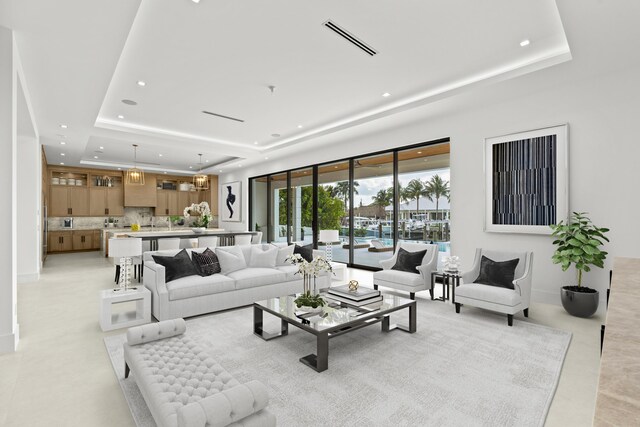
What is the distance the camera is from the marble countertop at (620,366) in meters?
0.52

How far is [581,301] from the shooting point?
407cm

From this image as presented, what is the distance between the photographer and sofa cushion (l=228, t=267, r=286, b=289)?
457 centimetres

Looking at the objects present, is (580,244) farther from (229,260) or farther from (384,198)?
(229,260)

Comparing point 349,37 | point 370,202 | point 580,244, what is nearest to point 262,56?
point 349,37

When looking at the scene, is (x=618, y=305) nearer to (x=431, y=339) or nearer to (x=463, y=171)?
(x=431, y=339)

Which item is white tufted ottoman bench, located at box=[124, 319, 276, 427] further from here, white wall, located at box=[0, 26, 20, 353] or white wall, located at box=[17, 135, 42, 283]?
white wall, located at box=[17, 135, 42, 283]

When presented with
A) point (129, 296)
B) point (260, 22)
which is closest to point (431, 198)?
point (260, 22)

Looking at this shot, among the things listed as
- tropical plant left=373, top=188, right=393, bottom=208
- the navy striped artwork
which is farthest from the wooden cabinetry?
the navy striped artwork

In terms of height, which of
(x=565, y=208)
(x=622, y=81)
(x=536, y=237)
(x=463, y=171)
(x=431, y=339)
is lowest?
(x=431, y=339)

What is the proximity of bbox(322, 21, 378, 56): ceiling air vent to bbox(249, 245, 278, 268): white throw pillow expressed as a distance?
3264 mm

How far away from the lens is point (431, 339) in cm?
349

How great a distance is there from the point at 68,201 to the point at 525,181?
1277 cm

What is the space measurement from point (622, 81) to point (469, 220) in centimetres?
258

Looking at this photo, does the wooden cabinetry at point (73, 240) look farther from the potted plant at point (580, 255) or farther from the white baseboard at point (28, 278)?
the potted plant at point (580, 255)
